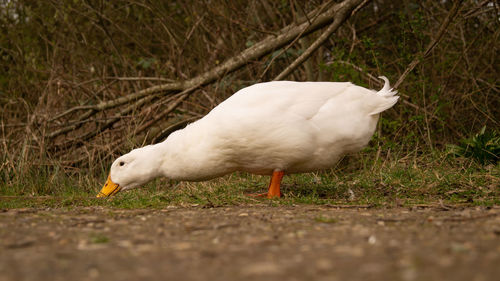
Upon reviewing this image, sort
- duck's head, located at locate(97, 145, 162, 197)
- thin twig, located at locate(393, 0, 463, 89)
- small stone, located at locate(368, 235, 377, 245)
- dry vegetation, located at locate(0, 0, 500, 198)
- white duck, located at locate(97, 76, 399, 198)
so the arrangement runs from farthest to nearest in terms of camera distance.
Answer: dry vegetation, located at locate(0, 0, 500, 198)
thin twig, located at locate(393, 0, 463, 89)
duck's head, located at locate(97, 145, 162, 197)
white duck, located at locate(97, 76, 399, 198)
small stone, located at locate(368, 235, 377, 245)

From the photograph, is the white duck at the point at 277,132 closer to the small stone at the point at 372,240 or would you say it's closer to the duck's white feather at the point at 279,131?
the duck's white feather at the point at 279,131

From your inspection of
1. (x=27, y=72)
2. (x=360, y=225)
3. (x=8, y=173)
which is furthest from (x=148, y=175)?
(x=27, y=72)

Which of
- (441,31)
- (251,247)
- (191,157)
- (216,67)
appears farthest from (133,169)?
(441,31)

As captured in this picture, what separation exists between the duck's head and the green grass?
13 cm

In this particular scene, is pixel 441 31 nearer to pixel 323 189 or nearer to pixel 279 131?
pixel 323 189

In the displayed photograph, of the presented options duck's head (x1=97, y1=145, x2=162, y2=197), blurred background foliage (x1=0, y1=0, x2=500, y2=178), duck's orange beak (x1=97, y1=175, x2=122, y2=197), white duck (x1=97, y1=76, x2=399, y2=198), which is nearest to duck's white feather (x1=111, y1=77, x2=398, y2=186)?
white duck (x1=97, y1=76, x2=399, y2=198)

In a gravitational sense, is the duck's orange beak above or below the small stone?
below

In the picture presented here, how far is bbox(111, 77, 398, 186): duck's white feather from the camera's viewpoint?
4.32 meters

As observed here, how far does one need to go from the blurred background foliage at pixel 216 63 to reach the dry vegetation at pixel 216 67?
3 cm

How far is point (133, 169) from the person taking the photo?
16.6 ft

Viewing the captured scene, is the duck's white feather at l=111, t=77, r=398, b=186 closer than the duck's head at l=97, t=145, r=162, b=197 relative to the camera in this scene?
Yes

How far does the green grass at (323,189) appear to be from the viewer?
13.8 ft

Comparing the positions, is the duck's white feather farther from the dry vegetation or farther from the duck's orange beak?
the dry vegetation

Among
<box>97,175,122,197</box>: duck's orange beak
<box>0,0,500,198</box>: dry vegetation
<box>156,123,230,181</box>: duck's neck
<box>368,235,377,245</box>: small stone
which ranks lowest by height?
<box>97,175,122,197</box>: duck's orange beak
